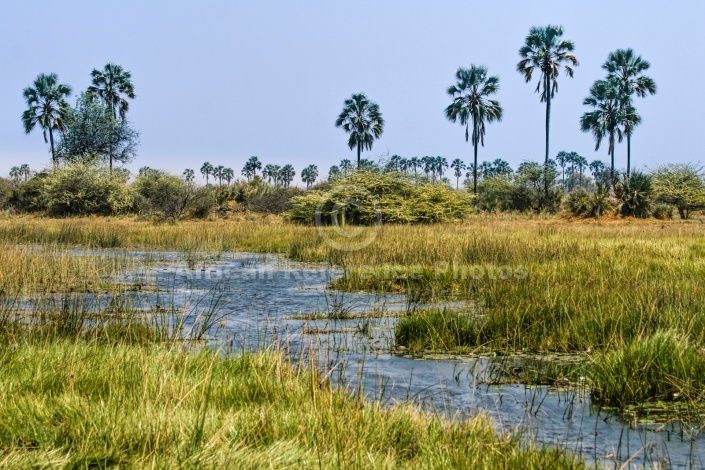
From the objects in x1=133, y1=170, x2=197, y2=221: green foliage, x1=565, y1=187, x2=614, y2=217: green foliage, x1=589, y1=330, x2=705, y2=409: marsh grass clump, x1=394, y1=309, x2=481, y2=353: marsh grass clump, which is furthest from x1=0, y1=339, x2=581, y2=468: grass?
x1=565, y1=187, x2=614, y2=217: green foliage

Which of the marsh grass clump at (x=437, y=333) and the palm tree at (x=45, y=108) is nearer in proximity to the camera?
the marsh grass clump at (x=437, y=333)

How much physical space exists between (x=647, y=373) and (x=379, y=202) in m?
27.6

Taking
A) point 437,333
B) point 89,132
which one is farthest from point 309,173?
point 437,333

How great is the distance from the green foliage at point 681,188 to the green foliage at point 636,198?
398cm

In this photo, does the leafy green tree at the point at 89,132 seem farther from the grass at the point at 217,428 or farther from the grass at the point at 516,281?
the grass at the point at 217,428

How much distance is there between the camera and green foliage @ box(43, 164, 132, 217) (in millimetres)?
45812

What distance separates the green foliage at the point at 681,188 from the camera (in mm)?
43281

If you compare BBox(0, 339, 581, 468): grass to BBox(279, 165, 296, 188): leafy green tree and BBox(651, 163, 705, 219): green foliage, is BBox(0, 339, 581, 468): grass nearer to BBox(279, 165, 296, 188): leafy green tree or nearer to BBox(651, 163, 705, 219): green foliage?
BBox(651, 163, 705, 219): green foliage

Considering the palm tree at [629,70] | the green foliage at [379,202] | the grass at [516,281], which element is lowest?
the grass at [516,281]

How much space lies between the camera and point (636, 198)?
127 ft

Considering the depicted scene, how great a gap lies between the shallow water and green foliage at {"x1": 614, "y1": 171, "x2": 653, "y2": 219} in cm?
2811

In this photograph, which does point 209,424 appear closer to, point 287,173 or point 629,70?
point 629,70

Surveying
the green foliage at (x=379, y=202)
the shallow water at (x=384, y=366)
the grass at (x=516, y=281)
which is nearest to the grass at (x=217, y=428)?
the shallow water at (x=384, y=366)

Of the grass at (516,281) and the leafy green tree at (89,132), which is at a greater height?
the leafy green tree at (89,132)
